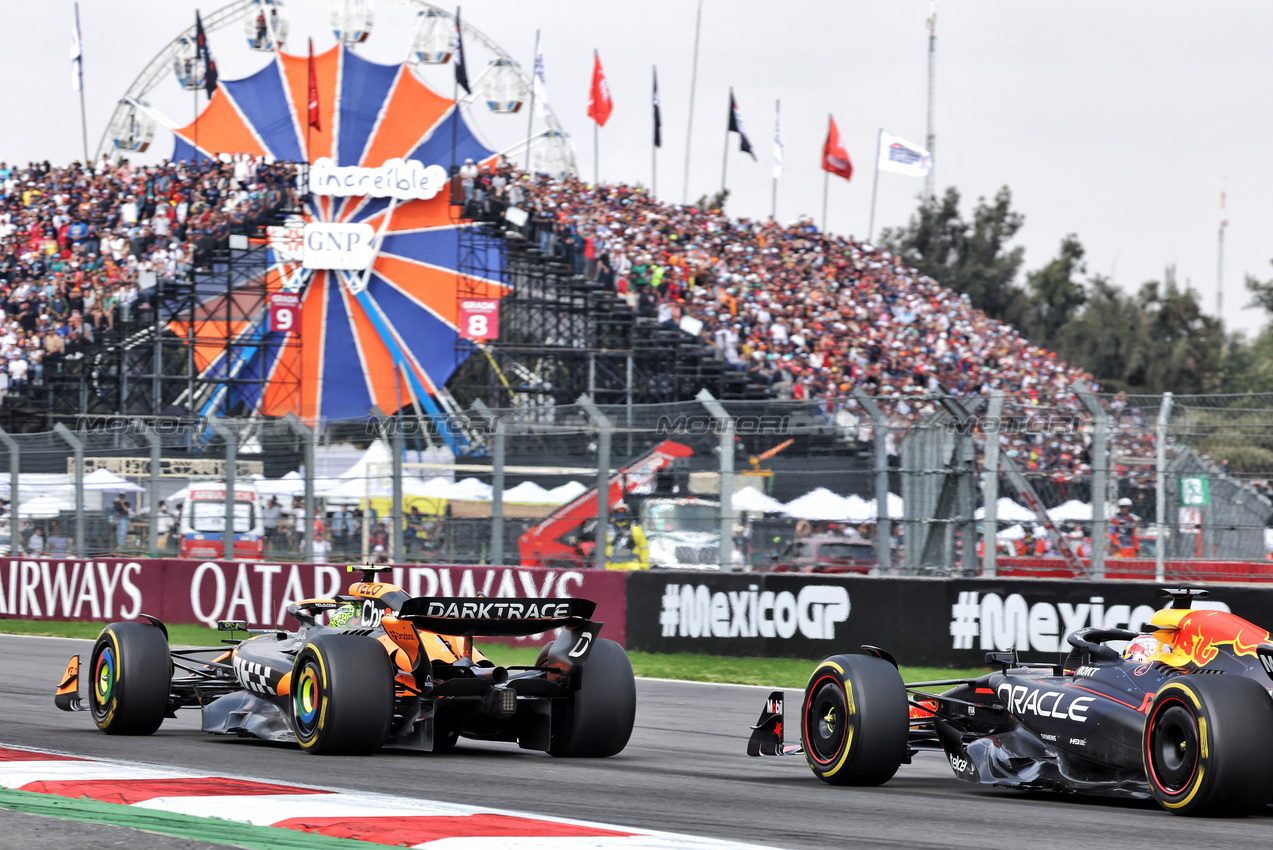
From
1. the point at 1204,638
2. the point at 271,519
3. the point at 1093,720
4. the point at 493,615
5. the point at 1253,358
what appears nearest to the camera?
the point at 1204,638

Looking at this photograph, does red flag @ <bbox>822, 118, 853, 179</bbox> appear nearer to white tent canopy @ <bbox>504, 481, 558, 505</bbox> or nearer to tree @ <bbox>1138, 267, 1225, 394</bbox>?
tree @ <bbox>1138, 267, 1225, 394</bbox>

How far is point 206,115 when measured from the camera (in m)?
43.0

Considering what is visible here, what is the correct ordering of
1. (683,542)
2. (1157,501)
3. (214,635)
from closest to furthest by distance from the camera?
(1157,501) < (683,542) < (214,635)

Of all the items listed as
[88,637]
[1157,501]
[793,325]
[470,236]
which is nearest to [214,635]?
[88,637]

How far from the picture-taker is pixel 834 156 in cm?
4553

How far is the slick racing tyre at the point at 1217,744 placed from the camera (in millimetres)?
5328

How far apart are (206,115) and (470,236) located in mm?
8131

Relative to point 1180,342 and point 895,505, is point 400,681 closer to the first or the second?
point 895,505

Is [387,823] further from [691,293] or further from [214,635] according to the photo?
[691,293]

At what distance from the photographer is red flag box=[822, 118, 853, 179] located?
45219 millimetres

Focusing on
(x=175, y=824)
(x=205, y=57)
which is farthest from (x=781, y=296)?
(x=175, y=824)

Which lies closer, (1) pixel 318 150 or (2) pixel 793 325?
(2) pixel 793 325

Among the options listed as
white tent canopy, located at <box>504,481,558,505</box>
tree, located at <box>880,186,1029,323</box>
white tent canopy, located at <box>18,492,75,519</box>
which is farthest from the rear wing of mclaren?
tree, located at <box>880,186,1029,323</box>

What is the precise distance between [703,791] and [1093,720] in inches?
63.3
